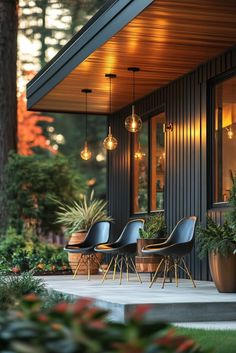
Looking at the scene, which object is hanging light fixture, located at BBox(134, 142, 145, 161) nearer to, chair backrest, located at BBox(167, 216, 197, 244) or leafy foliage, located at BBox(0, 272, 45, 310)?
chair backrest, located at BBox(167, 216, 197, 244)

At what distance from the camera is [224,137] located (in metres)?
8.84

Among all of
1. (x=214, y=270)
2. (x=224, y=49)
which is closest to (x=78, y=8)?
(x=224, y=49)

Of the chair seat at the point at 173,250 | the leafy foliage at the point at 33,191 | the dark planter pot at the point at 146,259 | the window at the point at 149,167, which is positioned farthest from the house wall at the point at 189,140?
the leafy foliage at the point at 33,191

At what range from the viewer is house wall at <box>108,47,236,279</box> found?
9102 millimetres

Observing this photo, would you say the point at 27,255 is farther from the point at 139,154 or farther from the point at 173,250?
the point at 173,250

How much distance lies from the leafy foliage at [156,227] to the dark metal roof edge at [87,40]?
2.23 m

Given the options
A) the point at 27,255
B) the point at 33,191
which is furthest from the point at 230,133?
the point at 33,191

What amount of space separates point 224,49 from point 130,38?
1.20 m

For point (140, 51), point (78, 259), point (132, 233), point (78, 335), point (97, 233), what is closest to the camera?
point (78, 335)

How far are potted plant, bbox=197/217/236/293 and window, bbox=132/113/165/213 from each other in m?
3.35

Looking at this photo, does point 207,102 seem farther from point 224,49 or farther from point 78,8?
point 78,8

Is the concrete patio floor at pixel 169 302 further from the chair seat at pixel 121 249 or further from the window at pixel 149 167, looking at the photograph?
the window at pixel 149 167

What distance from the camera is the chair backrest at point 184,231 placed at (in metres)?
8.19

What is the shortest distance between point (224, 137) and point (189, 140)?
85 cm
